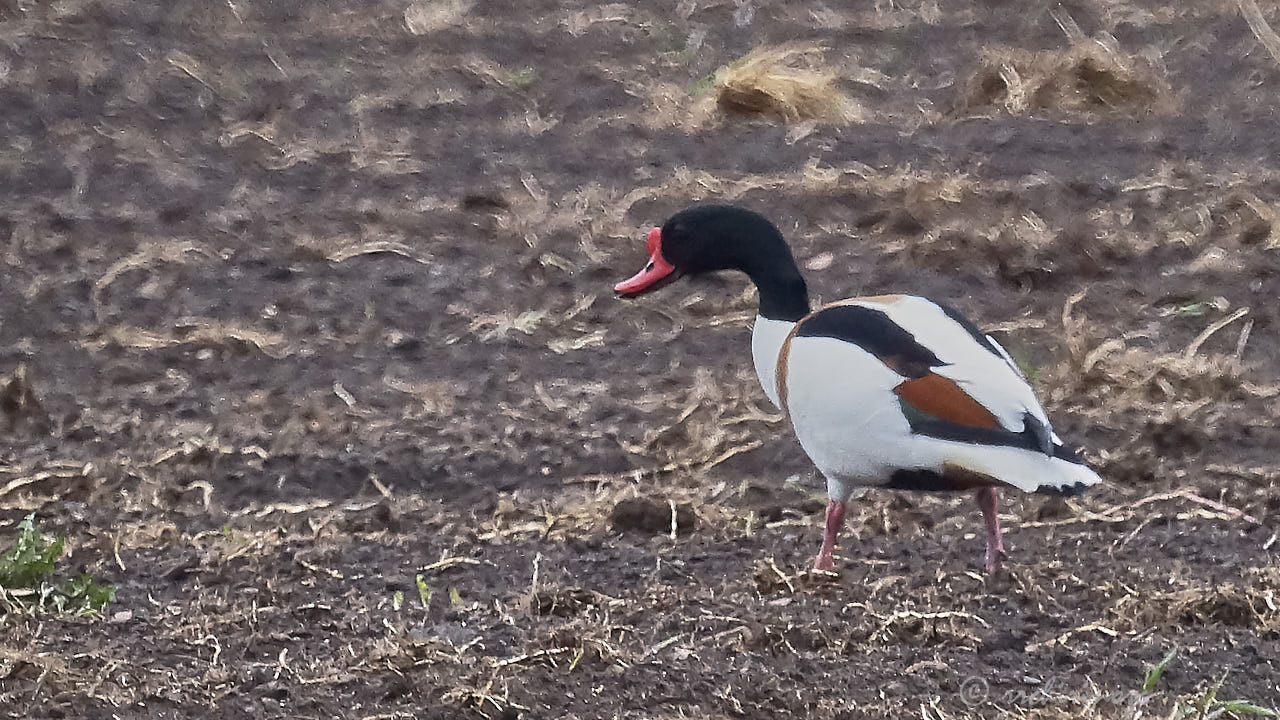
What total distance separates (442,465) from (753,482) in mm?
913

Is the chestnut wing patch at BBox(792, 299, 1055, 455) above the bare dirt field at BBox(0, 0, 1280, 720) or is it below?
above

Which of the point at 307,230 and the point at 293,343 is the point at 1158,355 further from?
the point at 307,230

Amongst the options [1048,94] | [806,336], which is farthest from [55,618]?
[1048,94]

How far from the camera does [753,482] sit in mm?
4918

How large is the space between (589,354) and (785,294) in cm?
209

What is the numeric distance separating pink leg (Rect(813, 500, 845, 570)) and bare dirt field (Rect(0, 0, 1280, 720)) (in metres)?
0.10

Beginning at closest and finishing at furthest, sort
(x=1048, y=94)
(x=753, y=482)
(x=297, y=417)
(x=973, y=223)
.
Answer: (x=753, y=482), (x=297, y=417), (x=973, y=223), (x=1048, y=94)

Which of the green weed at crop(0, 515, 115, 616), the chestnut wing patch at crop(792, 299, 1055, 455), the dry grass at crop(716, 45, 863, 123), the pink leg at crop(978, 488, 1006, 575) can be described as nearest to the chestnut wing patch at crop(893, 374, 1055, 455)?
the chestnut wing patch at crop(792, 299, 1055, 455)

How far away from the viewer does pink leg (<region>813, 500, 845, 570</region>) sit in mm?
3953

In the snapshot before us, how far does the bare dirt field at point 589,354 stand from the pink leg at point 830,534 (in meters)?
0.10

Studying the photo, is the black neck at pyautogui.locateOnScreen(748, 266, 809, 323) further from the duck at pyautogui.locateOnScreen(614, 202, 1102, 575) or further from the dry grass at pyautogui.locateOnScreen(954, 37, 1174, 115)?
the dry grass at pyautogui.locateOnScreen(954, 37, 1174, 115)

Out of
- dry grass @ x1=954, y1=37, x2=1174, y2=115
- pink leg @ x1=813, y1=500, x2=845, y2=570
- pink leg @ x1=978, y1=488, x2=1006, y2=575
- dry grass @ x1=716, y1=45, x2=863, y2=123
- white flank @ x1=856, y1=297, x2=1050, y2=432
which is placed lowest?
dry grass @ x1=716, y1=45, x2=863, y2=123

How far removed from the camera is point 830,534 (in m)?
3.97

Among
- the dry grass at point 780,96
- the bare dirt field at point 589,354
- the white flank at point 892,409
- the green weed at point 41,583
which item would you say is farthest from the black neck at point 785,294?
the dry grass at point 780,96
